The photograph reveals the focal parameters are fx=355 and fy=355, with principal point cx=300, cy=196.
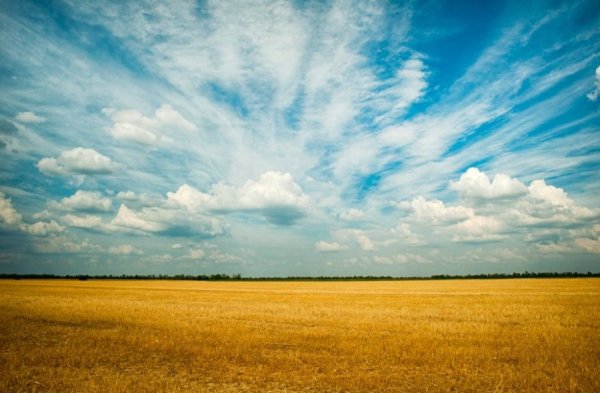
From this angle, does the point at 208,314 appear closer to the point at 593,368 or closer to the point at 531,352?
the point at 531,352

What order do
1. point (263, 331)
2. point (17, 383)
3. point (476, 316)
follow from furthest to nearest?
1. point (476, 316)
2. point (263, 331)
3. point (17, 383)

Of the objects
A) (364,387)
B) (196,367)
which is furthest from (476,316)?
(196,367)

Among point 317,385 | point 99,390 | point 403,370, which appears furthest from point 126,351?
point 403,370

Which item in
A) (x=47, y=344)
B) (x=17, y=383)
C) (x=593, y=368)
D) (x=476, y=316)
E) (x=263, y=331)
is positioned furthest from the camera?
(x=476, y=316)

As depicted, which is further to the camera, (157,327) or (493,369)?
(157,327)

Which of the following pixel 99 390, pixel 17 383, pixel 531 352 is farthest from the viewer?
pixel 531 352

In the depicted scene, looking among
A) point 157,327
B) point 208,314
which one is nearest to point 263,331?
point 157,327

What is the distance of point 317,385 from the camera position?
1002 centimetres

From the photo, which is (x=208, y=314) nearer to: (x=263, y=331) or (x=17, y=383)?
(x=263, y=331)

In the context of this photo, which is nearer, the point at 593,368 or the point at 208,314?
the point at 593,368

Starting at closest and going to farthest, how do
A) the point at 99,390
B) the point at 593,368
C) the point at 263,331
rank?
the point at 99,390 < the point at 593,368 < the point at 263,331

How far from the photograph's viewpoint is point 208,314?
24906mm

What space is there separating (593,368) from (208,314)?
21008mm

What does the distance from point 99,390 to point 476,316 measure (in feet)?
73.1
